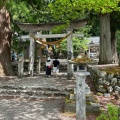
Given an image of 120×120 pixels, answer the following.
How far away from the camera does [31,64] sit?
1438 centimetres

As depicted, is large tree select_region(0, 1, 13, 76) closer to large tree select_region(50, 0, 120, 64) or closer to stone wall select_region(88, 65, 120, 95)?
large tree select_region(50, 0, 120, 64)

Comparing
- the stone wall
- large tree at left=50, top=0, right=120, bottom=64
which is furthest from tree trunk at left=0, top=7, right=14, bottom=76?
the stone wall

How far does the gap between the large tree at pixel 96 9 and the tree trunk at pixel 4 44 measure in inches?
172

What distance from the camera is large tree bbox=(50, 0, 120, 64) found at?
938 centimetres

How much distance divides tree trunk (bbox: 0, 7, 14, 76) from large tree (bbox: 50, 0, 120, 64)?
4378 mm

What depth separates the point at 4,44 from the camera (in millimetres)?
14406

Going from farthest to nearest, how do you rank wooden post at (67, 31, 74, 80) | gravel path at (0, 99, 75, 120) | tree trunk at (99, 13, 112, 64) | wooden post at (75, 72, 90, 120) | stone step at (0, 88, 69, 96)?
tree trunk at (99, 13, 112, 64) < wooden post at (67, 31, 74, 80) < stone step at (0, 88, 69, 96) < gravel path at (0, 99, 75, 120) < wooden post at (75, 72, 90, 120)

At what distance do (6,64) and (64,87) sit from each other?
5908 mm

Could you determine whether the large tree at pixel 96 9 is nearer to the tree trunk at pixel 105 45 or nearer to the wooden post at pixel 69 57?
the tree trunk at pixel 105 45

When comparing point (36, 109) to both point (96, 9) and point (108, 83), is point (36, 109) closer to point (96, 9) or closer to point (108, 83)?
point (108, 83)

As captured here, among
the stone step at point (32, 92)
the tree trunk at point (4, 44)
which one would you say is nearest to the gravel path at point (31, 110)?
the stone step at point (32, 92)

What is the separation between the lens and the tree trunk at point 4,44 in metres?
14.2

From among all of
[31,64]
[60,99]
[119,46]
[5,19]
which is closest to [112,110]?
[60,99]

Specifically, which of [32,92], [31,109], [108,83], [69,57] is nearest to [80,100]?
[31,109]
